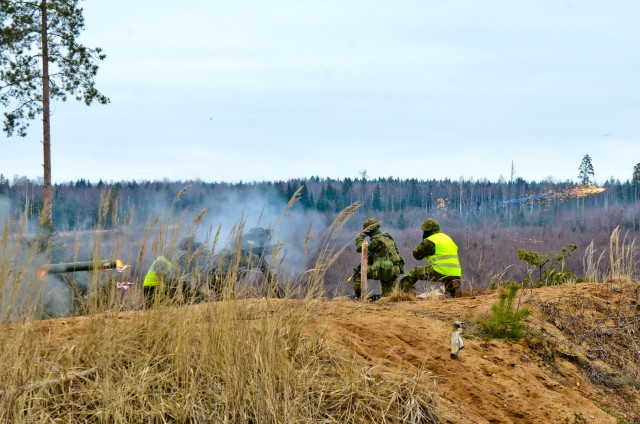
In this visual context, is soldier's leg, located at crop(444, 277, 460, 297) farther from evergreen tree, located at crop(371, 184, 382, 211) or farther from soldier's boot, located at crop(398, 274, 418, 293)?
evergreen tree, located at crop(371, 184, 382, 211)

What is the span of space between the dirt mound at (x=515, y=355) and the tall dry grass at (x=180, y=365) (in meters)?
0.38

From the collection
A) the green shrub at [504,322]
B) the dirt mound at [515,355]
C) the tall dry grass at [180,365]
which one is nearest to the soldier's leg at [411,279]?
the dirt mound at [515,355]

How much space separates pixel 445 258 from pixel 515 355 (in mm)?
5249

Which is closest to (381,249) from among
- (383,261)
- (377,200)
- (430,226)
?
(383,261)

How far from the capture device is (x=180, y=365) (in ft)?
19.4

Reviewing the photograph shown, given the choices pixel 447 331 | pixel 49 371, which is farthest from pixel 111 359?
pixel 447 331

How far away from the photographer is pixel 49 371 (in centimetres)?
591

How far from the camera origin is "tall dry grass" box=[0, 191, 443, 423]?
5.64 metres

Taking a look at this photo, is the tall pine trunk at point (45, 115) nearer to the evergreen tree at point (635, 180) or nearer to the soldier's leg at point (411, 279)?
the soldier's leg at point (411, 279)

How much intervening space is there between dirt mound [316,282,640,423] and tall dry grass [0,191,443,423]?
0.38 metres

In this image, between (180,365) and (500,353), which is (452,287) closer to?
(500,353)

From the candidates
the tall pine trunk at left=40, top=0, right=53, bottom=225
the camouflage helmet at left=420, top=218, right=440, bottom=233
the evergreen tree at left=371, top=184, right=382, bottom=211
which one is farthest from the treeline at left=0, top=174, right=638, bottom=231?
the camouflage helmet at left=420, top=218, right=440, bottom=233

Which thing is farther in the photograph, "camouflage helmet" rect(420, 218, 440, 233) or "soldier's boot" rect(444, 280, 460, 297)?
"camouflage helmet" rect(420, 218, 440, 233)

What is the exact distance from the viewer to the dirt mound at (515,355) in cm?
696
